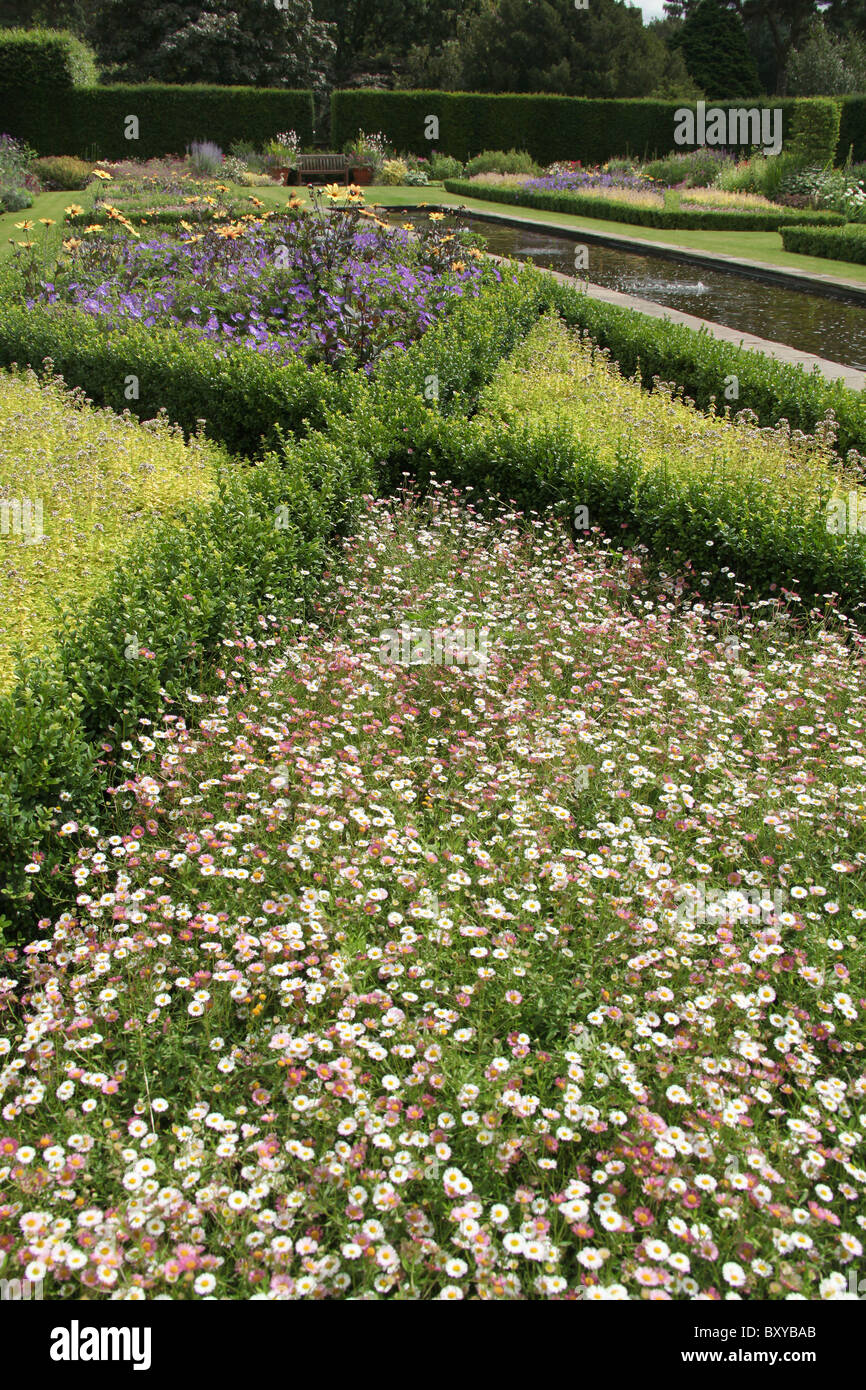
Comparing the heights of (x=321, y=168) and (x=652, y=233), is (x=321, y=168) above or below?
above

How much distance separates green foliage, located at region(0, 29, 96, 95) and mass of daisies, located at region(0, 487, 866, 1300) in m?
33.1

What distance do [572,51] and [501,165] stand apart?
8.94 metres

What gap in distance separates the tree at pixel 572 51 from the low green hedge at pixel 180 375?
3511 centimetres

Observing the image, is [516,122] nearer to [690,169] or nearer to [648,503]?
[690,169]

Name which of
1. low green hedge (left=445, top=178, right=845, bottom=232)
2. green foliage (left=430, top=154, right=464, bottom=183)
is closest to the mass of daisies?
low green hedge (left=445, top=178, right=845, bottom=232)

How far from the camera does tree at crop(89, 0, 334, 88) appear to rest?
35.1 m

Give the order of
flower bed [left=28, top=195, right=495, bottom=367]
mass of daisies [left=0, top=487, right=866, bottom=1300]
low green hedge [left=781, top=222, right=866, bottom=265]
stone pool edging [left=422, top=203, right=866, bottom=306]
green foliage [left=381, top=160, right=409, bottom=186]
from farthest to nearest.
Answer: green foliage [left=381, top=160, right=409, bottom=186] < low green hedge [left=781, top=222, right=866, bottom=265] < stone pool edging [left=422, top=203, right=866, bottom=306] < flower bed [left=28, top=195, right=495, bottom=367] < mass of daisies [left=0, top=487, right=866, bottom=1300]

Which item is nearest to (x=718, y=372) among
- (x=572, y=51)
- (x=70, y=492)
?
(x=70, y=492)

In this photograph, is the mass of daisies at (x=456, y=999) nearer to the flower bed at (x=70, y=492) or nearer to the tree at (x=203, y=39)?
the flower bed at (x=70, y=492)

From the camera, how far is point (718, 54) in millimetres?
39625

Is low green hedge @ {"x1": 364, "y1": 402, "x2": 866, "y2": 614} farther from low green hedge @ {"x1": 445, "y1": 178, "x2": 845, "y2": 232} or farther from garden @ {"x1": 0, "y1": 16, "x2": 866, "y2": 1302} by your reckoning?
low green hedge @ {"x1": 445, "y1": 178, "x2": 845, "y2": 232}
